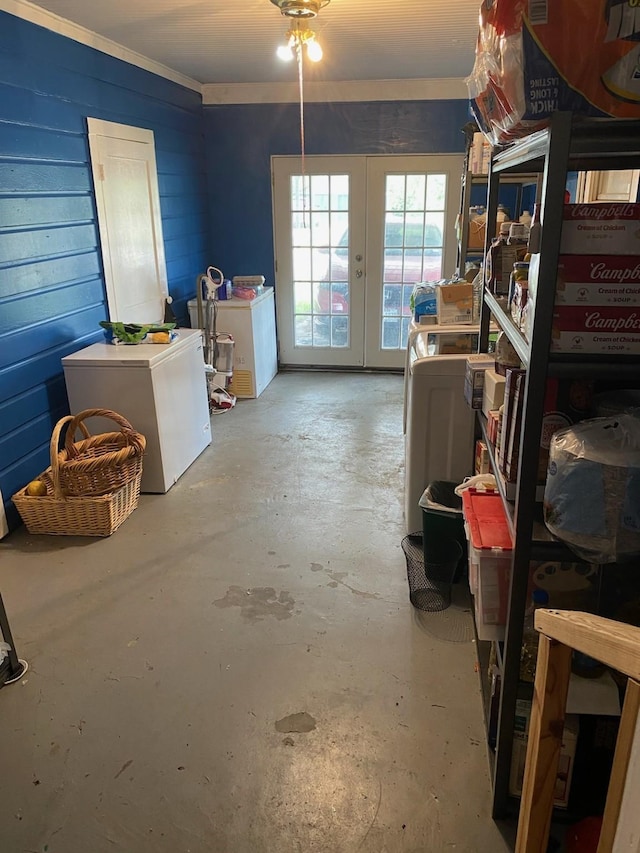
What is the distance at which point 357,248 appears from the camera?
5.51 metres

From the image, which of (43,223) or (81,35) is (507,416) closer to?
(43,223)

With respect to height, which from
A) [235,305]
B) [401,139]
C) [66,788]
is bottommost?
[66,788]

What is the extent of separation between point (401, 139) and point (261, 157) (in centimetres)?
122

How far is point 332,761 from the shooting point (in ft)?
5.86

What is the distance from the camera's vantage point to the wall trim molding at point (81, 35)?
9.71ft

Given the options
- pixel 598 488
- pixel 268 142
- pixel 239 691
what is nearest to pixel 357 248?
pixel 268 142

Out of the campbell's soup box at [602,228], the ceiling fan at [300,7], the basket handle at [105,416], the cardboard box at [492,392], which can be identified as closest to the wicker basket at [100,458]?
the basket handle at [105,416]

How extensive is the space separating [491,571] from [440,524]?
845mm

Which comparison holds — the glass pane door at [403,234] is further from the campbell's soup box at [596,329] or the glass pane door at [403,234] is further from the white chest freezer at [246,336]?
the campbell's soup box at [596,329]

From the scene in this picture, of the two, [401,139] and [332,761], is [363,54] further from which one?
[332,761]

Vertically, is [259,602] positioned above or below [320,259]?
below

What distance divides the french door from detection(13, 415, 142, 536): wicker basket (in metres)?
3.17

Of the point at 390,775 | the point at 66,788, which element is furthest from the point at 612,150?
the point at 66,788

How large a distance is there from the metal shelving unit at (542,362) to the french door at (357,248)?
386cm
